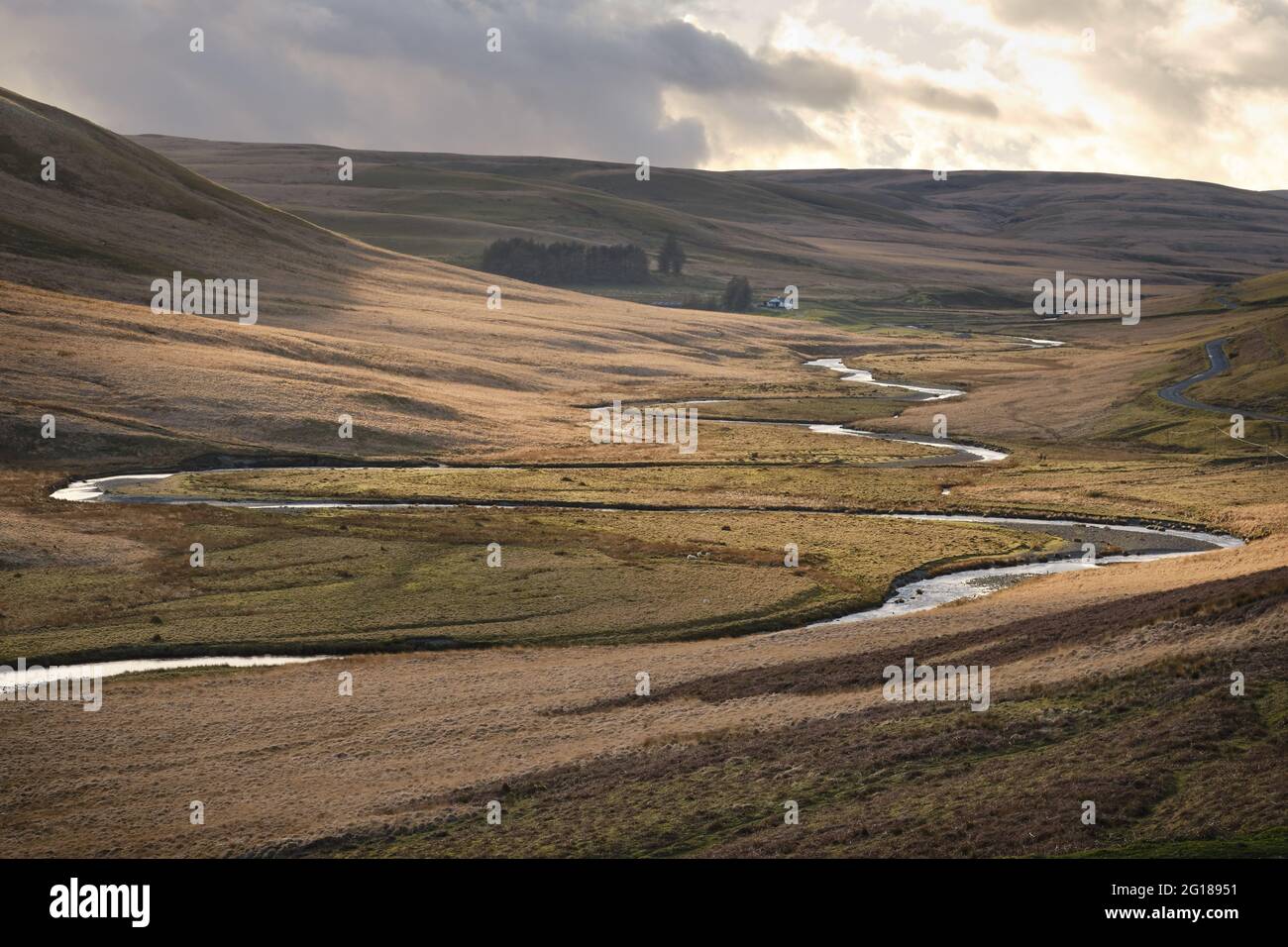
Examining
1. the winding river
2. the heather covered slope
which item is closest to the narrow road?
the winding river

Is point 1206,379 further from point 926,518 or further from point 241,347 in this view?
point 241,347

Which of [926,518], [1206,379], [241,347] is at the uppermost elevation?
[241,347]

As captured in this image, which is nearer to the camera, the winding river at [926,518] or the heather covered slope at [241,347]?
the winding river at [926,518]

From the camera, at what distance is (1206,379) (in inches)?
5541

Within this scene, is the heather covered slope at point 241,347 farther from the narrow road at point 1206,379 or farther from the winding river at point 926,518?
the narrow road at point 1206,379

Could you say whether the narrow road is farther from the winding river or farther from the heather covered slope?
the heather covered slope

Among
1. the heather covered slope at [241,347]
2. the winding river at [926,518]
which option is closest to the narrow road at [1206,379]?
the winding river at [926,518]

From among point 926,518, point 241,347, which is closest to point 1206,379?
point 926,518

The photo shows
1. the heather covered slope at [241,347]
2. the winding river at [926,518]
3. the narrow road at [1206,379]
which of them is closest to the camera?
the winding river at [926,518]

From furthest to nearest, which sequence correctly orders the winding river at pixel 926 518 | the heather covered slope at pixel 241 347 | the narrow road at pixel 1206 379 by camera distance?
the narrow road at pixel 1206 379, the heather covered slope at pixel 241 347, the winding river at pixel 926 518

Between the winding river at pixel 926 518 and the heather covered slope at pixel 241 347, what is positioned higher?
the heather covered slope at pixel 241 347

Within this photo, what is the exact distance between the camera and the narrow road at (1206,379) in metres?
119

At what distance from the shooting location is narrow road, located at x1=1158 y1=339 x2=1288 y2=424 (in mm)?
118938
